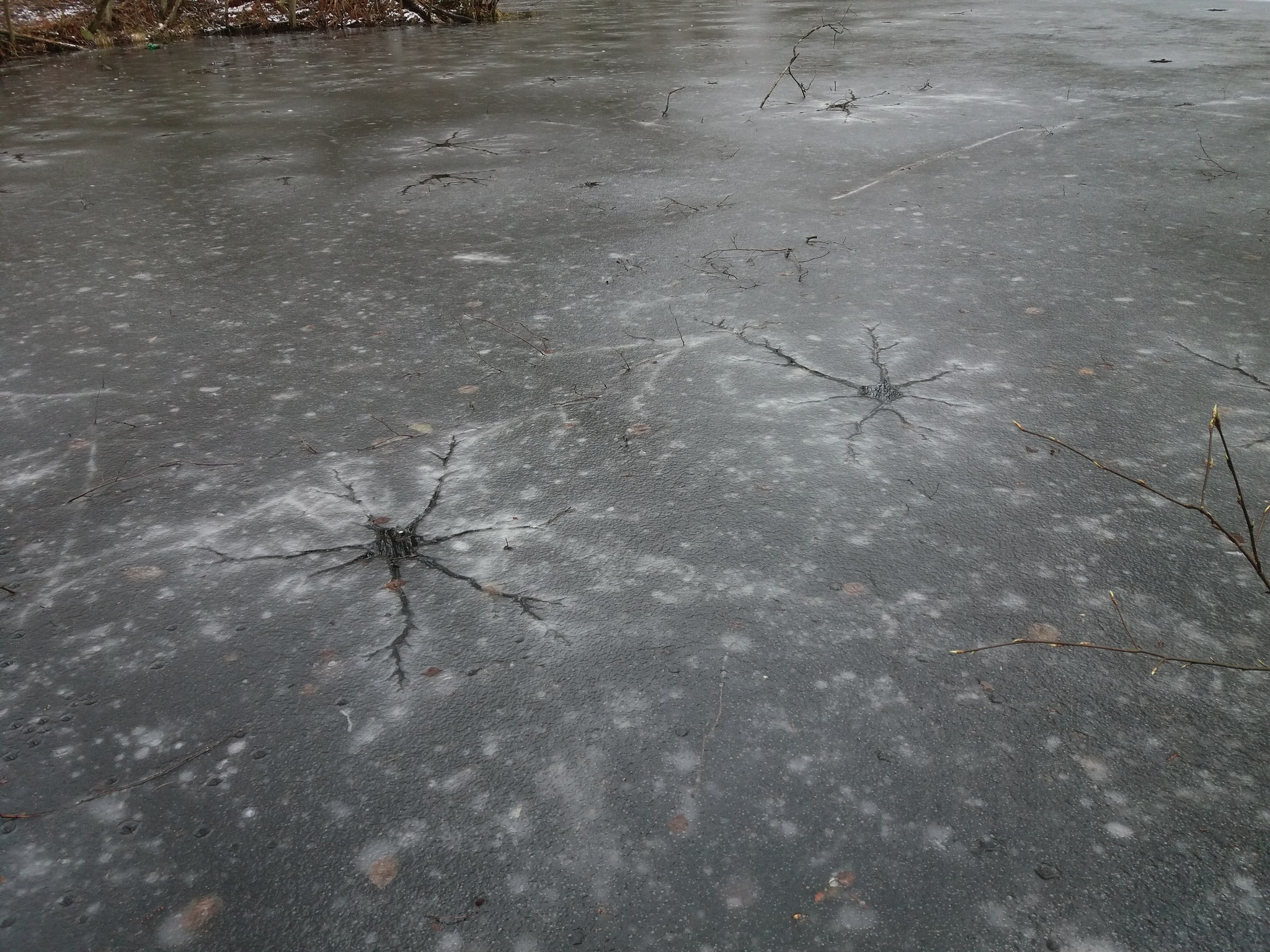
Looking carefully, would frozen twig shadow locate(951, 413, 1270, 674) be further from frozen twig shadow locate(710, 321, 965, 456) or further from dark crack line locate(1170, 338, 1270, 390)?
dark crack line locate(1170, 338, 1270, 390)

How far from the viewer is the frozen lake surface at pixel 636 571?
5.51ft

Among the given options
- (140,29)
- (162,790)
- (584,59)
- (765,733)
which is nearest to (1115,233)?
(765,733)

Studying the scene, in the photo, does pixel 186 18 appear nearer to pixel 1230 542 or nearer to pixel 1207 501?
pixel 1207 501

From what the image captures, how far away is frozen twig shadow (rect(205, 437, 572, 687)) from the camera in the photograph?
2295 mm

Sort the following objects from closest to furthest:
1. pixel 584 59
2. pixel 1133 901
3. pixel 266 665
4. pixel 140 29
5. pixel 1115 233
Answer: pixel 1133 901
pixel 266 665
pixel 1115 233
pixel 584 59
pixel 140 29

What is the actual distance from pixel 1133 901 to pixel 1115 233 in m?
4.01

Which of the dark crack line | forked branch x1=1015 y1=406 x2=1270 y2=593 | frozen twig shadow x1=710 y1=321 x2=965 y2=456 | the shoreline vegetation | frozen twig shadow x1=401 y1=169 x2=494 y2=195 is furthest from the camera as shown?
the shoreline vegetation

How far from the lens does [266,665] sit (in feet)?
7.07

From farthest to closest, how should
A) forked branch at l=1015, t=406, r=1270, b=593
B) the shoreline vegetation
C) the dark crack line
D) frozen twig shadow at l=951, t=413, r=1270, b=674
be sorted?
the shoreline vegetation
the dark crack line
forked branch at l=1015, t=406, r=1270, b=593
frozen twig shadow at l=951, t=413, r=1270, b=674

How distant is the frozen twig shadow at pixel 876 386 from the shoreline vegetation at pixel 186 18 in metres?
13.6

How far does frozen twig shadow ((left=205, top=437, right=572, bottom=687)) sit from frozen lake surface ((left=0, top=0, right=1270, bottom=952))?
1 centimetres

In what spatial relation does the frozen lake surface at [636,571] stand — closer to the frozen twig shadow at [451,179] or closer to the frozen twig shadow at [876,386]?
the frozen twig shadow at [876,386]

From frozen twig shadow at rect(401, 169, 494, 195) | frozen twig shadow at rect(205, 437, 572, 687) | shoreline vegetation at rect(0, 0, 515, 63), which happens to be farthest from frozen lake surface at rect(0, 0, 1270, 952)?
shoreline vegetation at rect(0, 0, 515, 63)

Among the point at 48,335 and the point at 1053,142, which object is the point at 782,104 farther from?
the point at 48,335
